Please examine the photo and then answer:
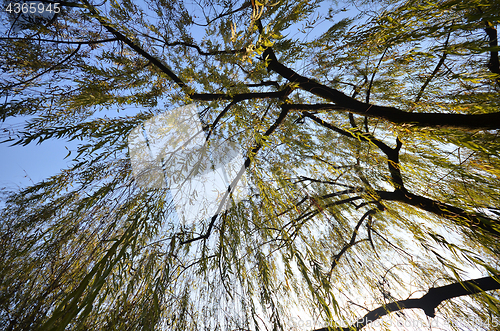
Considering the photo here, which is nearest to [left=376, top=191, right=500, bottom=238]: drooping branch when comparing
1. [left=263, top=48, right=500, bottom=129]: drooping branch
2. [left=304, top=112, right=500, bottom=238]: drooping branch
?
[left=304, top=112, right=500, bottom=238]: drooping branch

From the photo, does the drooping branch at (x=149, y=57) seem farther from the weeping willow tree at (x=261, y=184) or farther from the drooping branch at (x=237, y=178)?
the drooping branch at (x=237, y=178)

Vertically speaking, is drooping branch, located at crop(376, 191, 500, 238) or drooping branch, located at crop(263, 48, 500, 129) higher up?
→ drooping branch, located at crop(263, 48, 500, 129)

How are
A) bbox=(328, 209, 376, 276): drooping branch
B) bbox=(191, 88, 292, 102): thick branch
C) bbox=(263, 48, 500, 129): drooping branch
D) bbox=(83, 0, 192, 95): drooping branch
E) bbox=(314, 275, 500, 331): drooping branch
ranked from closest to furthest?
1. bbox=(263, 48, 500, 129): drooping branch
2. bbox=(83, 0, 192, 95): drooping branch
3. bbox=(191, 88, 292, 102): thick branch
4. bbox=(328, 209, 376, 276): drooping branch
5. bbox=(314, 275, 500, 331): drooping branch

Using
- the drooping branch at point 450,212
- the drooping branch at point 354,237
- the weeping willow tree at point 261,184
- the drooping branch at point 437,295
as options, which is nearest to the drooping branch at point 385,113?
the weeping willow tree at point 261,184

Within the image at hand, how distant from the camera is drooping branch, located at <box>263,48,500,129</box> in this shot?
0.88 m

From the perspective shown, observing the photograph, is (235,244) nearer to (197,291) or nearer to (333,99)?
(197,291)

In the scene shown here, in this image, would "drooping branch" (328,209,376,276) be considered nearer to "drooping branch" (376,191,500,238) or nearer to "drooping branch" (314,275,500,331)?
"drooping branch" (376,191,500,238)

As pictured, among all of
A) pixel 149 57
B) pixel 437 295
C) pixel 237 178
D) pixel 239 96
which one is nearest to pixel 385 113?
pixel 239 96

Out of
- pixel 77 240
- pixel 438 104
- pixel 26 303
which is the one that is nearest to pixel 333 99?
pixel 438 104

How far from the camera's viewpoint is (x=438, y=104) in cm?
111

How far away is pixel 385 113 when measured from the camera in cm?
112

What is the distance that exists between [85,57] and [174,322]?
1743 millimetres

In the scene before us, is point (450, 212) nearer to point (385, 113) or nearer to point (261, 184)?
point (385, 113)

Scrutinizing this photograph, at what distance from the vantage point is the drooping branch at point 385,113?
88cm
